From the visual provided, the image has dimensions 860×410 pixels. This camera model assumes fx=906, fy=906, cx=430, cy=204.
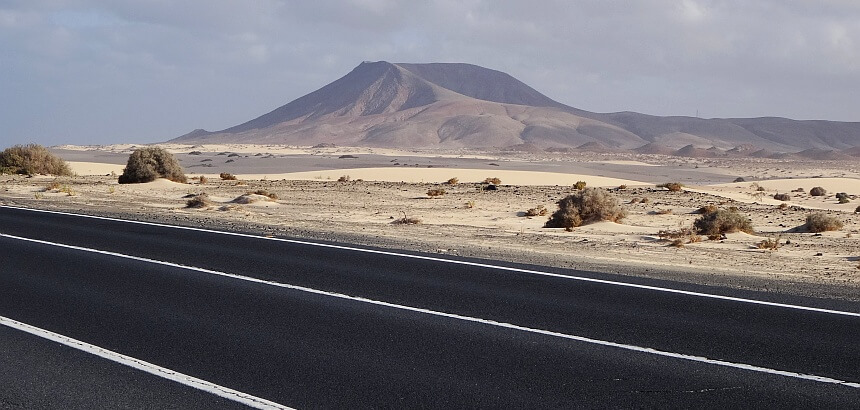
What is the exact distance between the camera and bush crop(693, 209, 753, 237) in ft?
68.3

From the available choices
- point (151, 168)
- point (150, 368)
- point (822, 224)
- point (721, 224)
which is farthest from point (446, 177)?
point (150, 368)

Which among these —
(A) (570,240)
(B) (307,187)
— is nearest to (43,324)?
(A) (570,240)

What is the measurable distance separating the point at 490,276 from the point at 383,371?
5.58 m

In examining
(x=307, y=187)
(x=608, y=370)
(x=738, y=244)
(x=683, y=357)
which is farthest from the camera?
(x=307, y=187)

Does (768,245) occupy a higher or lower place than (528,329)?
lower

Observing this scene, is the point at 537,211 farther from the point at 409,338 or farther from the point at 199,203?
the point at 409,338

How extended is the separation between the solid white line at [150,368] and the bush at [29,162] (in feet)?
142

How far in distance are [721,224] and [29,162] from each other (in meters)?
40.1

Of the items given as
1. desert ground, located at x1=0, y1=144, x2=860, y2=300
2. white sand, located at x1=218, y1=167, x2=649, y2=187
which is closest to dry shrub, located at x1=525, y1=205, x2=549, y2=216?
desert ground, located at x1=0, y1=144, x2=860, y2=300

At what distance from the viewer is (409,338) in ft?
28.9


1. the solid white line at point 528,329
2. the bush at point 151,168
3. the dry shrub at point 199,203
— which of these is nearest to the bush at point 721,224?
the solid white line at point 528,329

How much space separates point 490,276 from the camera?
1294 cm

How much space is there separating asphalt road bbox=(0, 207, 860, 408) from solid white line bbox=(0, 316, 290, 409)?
10 cm

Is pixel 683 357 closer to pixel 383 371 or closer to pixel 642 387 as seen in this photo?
pixel 642 387
